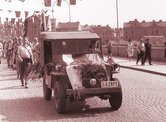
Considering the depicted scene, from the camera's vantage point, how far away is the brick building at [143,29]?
489 feet

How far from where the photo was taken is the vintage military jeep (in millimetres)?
10656

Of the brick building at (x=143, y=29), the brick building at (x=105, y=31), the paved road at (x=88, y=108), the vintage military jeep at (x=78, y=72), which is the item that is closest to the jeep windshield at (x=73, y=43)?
the vintage military jeep at (x=78, y=72)

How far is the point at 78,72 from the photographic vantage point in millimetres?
10789

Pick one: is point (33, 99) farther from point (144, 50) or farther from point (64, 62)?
point (144, 50)

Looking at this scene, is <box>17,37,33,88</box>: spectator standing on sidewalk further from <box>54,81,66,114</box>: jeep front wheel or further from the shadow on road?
<box>54,81,66,114</box>: jeep front wheel

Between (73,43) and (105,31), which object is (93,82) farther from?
(105,31)

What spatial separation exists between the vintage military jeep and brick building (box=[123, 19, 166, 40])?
135m

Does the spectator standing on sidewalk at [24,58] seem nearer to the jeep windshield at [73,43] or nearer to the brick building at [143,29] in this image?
the jeep windshield at [73,43]

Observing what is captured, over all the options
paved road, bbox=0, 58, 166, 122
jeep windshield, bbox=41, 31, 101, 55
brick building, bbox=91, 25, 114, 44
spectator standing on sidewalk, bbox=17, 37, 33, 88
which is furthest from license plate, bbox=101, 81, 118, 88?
brick building, bbox=91, 25, 114, 44

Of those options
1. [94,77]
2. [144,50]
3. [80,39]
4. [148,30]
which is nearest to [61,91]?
[94,77]

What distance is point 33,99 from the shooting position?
522 inches

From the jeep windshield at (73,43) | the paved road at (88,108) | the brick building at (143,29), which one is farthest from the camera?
the brick building at (143,29)

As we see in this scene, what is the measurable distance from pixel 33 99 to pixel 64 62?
192 centimetres

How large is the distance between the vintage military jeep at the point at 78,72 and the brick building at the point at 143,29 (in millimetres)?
135410
